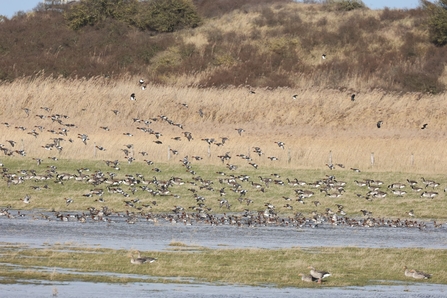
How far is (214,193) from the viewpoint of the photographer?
111ft

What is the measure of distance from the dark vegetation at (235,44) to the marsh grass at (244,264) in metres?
45.7

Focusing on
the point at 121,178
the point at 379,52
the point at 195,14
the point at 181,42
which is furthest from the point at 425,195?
the point at 195,14

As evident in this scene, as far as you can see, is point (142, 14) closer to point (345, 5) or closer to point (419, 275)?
point (345, 5)

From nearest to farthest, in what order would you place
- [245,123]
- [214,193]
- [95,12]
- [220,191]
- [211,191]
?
[220,191] < [214,193] < [211,191] < [245,123] < [95,12]

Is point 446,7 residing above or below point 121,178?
above

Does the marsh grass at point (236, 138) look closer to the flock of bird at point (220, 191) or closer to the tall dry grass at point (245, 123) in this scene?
the tall dry grass at point (245, 123)

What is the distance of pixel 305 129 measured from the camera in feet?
158

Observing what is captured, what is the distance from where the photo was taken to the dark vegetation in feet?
234

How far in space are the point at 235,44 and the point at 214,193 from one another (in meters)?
49.5

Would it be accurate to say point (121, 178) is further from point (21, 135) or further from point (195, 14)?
point (195, 14)

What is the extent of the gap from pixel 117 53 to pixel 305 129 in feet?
114

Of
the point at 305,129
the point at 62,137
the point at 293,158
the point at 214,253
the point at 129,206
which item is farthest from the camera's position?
the point at 305,129

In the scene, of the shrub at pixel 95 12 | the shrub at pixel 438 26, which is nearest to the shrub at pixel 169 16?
the shrub at pixel 95 12

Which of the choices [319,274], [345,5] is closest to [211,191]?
[319,274]
